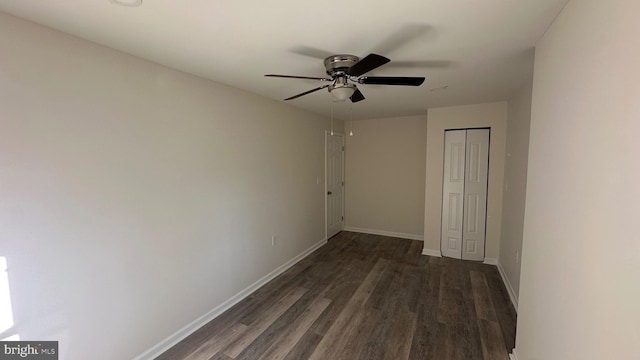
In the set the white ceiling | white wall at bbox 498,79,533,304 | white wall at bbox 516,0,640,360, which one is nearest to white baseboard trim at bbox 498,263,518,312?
white wall at bbox 498,79,533,304

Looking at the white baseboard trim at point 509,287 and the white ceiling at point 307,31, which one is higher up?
the white ceiling at point 307,31

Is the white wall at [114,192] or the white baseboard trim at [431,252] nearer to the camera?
the white wall at [114,192]

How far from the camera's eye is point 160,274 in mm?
2186

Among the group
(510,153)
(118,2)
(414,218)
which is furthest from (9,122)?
(414,218)

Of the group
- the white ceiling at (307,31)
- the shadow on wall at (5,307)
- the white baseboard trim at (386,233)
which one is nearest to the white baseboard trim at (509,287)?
the white baseboard trim at (386,233)

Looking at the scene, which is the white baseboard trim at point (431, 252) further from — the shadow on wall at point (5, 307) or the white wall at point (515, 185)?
the shadow on wall at point (5, 307)

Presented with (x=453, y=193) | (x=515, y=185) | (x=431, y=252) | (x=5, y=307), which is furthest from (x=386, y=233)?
(x=5, y=307)

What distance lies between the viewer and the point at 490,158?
12.4 feet

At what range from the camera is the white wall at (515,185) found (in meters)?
2.69

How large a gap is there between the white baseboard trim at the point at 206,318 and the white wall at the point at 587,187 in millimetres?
2634

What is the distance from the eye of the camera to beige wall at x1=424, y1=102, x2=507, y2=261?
12.1 feet

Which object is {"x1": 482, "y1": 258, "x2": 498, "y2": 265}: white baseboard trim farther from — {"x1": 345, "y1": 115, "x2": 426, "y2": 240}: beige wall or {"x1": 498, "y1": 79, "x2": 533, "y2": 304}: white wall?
{"x1": 345, "y1": 115, "x2": 426, "y2": 240}: beige wall

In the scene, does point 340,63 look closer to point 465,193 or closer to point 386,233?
point 465,193

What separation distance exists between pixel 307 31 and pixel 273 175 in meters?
2.15
